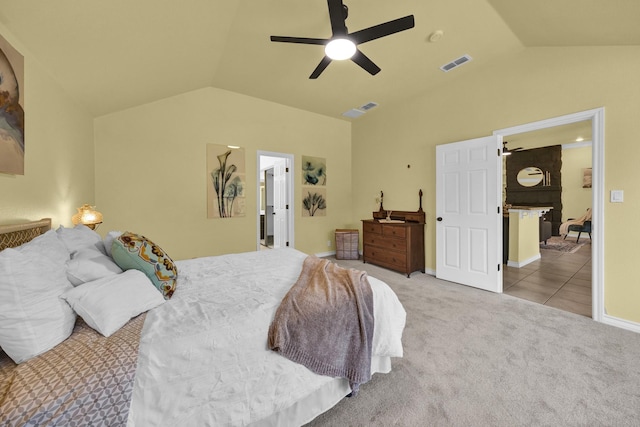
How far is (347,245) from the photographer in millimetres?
5133

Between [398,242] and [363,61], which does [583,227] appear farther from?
[363,61]

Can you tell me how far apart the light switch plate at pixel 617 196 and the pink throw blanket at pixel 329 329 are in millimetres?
2750

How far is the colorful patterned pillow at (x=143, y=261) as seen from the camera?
5.19ft

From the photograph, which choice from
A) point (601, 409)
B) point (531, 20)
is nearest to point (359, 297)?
point (601, 409)

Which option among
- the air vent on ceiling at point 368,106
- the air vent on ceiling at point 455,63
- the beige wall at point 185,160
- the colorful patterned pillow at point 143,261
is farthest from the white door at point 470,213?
the colorful patterned pillow at point 143,261

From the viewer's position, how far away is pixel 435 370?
1828 millimetres

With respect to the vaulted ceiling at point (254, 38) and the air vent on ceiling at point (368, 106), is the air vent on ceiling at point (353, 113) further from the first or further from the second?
the vaulted ceiling at point (254, 38)

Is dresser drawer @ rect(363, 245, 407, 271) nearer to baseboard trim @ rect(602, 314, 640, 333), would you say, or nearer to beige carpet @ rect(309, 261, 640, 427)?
beige carpet @ rect(309, 261, 640, 427)

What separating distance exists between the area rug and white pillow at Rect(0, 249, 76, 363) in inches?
312

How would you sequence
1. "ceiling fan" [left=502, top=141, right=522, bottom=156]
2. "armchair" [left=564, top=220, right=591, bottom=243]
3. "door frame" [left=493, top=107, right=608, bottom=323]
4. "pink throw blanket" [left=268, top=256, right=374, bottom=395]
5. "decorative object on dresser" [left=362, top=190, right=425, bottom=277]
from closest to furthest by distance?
"pink throw blanket" [left=268, top=256, right=374, bottom=395]
"door frame" [left=493, top=107, right=608, bottom=323]
"decorative object on dresser" [left=362, top=190, right=425, bottom=277]
"ceiling fan" [left=502, top=141, right=522, bottom=156]
"armchair" [left=564, top=220, right=591, bottom=243]

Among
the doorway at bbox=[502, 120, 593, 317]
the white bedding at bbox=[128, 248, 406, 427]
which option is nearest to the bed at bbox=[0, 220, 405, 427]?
the white bedding at bbox=[128, 248, 406, 427]

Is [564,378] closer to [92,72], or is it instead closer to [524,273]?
[524,273]

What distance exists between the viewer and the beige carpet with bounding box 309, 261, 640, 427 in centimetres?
145

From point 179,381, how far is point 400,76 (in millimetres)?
4245
